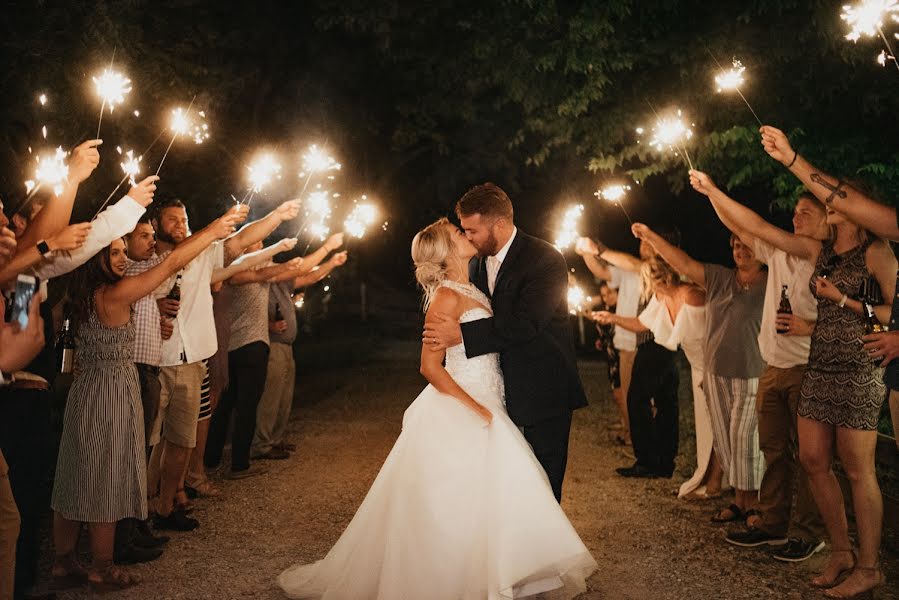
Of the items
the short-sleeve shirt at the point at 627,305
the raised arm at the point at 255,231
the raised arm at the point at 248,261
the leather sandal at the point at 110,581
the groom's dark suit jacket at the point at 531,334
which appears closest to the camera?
the groom's dark suit jacket at the point at 531,334

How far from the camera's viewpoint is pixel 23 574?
17.7 ft

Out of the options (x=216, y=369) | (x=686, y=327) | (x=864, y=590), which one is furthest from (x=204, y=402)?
(x=864, y=590)

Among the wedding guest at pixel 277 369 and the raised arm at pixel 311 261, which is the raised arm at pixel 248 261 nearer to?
the raised arm at pixel 311 261

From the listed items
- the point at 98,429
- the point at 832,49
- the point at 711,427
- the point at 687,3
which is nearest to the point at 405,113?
the point at 687,3

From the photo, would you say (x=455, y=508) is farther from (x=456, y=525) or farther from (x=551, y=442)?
(x=551, y=442)

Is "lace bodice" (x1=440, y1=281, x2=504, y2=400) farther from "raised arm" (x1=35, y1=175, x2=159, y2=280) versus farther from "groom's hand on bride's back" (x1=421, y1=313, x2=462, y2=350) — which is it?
"raised arm" (x1=35, y1=175, x2=159, y2=280)

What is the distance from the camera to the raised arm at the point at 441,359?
521 centimetres

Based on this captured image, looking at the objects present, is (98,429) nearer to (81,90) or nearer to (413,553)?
(413,553)

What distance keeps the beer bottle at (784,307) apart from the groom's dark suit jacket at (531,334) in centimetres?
158

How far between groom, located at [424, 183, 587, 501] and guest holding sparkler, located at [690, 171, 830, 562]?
1453 millimetres

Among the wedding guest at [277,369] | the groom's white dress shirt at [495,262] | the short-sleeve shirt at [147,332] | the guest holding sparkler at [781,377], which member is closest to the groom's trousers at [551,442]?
the groom's white dress shirt at [495,262]

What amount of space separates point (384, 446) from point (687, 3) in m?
6.78

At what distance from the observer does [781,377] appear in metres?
6.48

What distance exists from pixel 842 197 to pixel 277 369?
685cm
